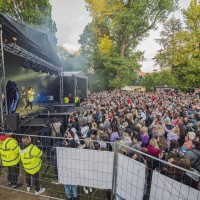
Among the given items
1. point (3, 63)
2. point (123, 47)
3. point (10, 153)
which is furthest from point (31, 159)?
point (123, 47)

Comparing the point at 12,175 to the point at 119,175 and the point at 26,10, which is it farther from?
the point at 26,10

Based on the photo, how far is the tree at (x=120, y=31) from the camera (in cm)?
2567

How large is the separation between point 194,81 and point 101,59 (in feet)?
45.7

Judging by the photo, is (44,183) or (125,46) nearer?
(44,183)

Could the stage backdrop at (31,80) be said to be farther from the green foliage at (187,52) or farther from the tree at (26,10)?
the green foliage at (187,52)

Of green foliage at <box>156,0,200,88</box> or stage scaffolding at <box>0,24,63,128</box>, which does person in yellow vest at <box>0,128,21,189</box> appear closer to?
stage scaffolding at <box>0,24,63,128</box>

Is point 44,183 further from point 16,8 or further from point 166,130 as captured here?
point 16,8

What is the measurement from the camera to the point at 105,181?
3389 mm

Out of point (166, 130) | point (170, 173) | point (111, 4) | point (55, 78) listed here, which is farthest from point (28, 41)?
point (111, 4)

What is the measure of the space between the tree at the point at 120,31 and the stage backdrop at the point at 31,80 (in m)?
9.65

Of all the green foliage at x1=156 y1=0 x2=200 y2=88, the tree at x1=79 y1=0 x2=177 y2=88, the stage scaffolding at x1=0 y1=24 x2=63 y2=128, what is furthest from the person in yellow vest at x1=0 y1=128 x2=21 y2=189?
the green foliage at x1=156 y1=0 x2=200 y2=88

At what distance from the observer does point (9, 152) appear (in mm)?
4504

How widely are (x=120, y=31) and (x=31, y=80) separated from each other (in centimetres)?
1549

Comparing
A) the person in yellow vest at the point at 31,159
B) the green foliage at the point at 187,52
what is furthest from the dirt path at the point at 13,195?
the green foliage at the point at 187,52
